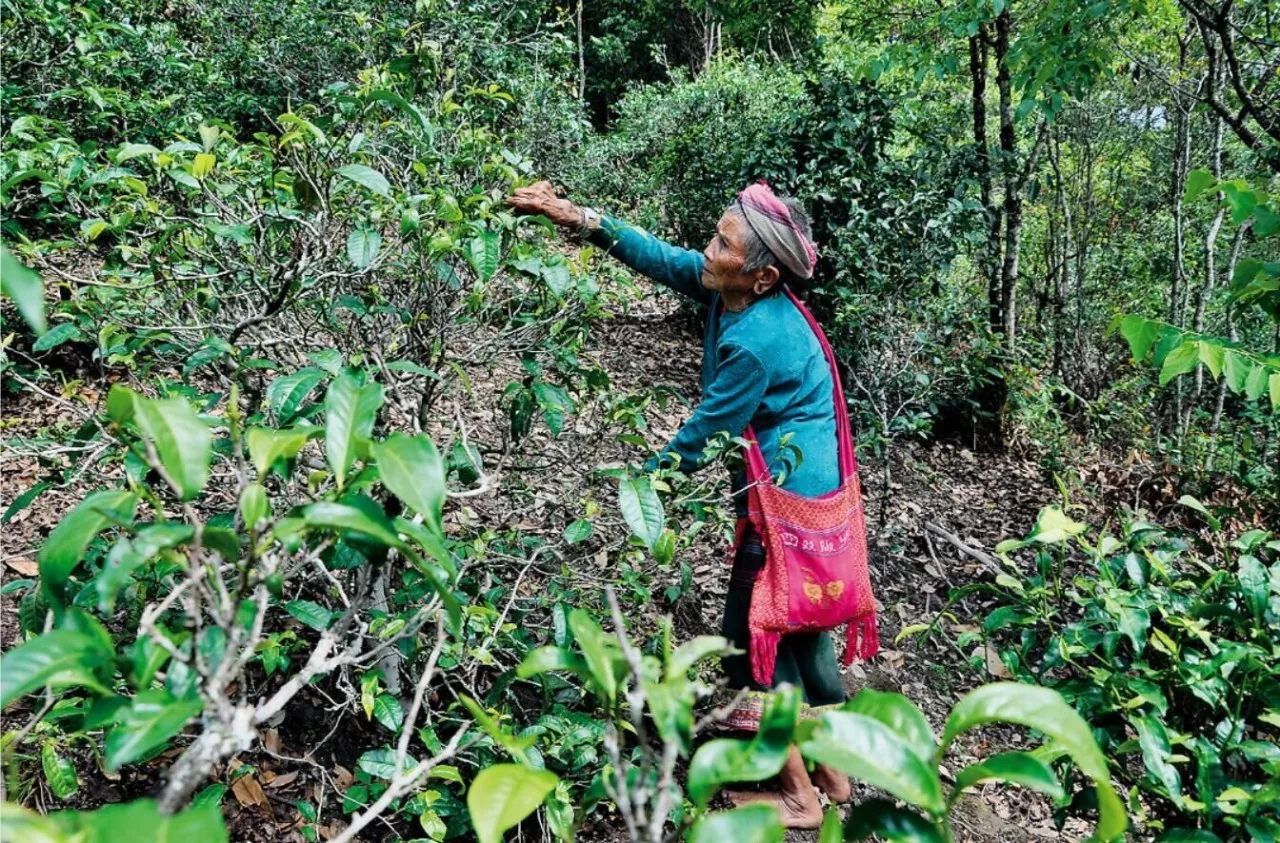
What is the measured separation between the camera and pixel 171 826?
57cm

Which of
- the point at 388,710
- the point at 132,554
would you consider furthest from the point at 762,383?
the point at 132,554

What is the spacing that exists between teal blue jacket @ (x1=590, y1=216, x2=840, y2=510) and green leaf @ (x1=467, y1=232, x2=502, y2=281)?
74cm

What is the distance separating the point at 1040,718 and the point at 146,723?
30.5 inches

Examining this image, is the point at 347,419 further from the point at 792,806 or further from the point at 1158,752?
the point at 792,806

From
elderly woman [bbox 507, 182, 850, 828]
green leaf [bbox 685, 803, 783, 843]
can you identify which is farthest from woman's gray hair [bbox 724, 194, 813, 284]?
green leaf [bbox 685, 803, 783, 843]

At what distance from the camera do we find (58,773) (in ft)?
5.92

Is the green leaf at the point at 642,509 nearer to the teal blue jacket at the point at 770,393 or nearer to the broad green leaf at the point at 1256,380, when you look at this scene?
the teal blue jacket at the point at 770,393

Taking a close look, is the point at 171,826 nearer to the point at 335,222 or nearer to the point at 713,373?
the point at 335,222

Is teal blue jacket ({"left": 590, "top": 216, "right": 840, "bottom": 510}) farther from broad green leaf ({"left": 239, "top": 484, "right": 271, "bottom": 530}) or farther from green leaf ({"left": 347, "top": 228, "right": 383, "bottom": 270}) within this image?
broad green leaf ({"left": 239, "top": 484, "right": 271, "bottom": 530})

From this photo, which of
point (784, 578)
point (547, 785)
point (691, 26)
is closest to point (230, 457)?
point (547, 785)

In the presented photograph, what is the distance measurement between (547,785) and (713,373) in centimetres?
197

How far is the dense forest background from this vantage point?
796mm

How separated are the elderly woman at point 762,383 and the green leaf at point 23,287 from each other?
5.62 ft

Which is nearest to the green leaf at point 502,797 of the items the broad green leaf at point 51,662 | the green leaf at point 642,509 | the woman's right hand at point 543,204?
the broad green leaf at point 51,662
